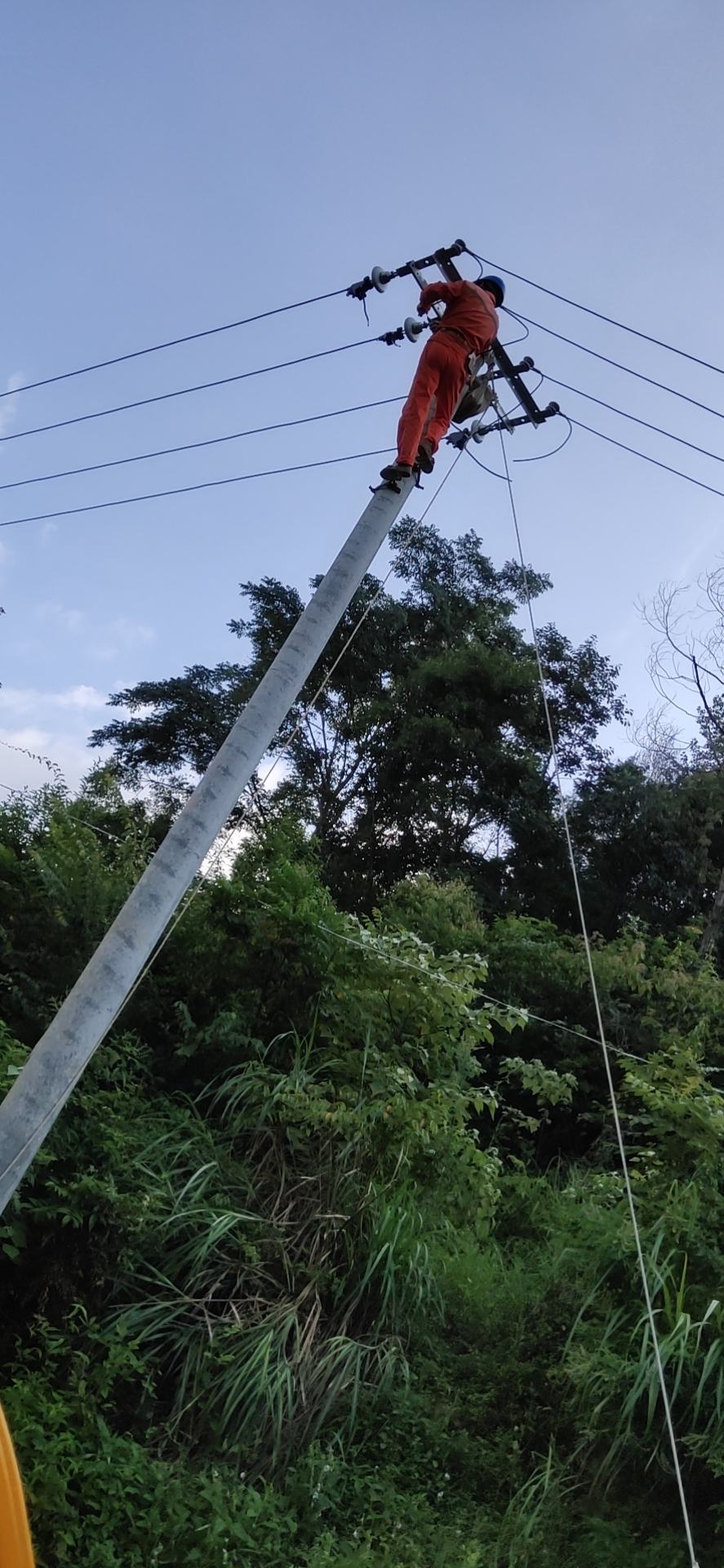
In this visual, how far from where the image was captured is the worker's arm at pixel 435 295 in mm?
5910

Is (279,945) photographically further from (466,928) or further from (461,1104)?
(466,928)

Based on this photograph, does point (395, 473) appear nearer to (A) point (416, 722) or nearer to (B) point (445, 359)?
(B) point (445, 359)

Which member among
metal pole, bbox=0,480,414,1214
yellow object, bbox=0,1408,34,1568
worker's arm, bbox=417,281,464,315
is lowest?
yellow object, bbox=0,1408,34,1568

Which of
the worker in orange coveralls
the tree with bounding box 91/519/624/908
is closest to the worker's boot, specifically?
the worker in orange coveralls

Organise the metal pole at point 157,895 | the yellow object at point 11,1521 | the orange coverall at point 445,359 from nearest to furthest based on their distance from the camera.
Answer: the yellow object at point 11,1521 < the metal pole at point 157,895 < the orange coverall at point 445,359

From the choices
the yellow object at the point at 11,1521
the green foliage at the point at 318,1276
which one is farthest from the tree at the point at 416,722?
the yellow object at the point at 11,1521

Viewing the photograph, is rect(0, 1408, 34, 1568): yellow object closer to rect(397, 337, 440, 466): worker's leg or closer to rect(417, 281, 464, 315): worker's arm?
rect(397, 337, 440, 466): worker's leg

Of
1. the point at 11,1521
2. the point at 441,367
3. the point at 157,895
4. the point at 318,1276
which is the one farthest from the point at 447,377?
the point at 11,1521

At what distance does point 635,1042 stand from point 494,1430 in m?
7.69

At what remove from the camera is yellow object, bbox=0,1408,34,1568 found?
1.59 meters

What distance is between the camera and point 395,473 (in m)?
5.10

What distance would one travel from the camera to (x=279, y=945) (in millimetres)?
7594

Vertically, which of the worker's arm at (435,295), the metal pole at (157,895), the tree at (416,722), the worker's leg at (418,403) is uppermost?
the tree at (416,722)

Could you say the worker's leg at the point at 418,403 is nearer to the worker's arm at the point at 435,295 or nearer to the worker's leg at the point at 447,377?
the worker's leg at the point at 447,377
